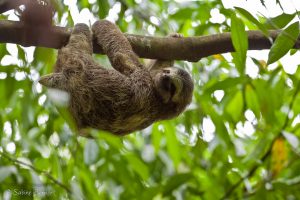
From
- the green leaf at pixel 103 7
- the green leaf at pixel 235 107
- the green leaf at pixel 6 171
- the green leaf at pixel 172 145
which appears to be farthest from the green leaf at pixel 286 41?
the green leaf at pixel 6 171

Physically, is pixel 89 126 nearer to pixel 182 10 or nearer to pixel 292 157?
pixel 182 10

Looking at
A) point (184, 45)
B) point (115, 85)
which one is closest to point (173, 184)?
point (184, 45)

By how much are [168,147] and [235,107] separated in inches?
27.0

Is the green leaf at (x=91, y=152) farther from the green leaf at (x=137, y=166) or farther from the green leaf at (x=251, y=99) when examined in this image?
the green leaf at (x=251, y=99)

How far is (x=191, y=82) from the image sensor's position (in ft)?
12.9

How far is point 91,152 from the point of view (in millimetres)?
3199

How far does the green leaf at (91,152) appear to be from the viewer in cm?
313

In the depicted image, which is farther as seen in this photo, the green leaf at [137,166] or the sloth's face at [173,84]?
the sloth's face at [173,84]

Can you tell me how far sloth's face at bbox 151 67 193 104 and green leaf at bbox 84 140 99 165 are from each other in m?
Answer: 0.85

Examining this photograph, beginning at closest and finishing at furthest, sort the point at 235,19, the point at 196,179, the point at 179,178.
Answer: the point at 235,19, the point at 179,178, the point at 196,179

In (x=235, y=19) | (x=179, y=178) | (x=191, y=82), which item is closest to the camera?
(x=235, y=19)

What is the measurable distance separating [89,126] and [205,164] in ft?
3.03

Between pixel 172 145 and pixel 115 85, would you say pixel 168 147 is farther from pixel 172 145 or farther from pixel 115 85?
pixel 115 85

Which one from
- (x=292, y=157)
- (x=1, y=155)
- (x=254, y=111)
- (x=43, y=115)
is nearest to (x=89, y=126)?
(x=43, y=115)
